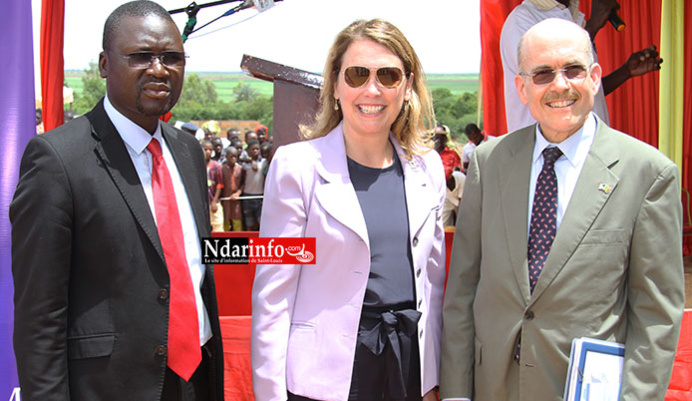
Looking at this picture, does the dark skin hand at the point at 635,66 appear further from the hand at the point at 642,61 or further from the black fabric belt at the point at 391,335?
the black fabric belt at the point at 391,335

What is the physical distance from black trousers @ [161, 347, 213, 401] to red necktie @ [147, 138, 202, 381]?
3 cm

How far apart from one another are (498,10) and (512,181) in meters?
3.37

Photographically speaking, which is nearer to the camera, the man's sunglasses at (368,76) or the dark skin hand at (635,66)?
the man's sunglasses at (368,76)

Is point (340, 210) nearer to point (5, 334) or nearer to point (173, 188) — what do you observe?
point (173, 188)

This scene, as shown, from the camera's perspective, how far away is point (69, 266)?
5.49 feet

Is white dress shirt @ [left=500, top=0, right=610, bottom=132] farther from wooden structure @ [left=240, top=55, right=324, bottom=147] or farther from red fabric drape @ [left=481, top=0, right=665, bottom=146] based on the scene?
red fabric drape @ [left=481, top=0, right=665, bottom=146]

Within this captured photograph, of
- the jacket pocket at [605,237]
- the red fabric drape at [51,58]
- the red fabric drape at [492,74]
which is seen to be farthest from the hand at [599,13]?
the red fabric drape at [51,58]

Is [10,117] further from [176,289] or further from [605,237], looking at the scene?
[605,237]

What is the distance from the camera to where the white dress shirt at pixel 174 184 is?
188cm

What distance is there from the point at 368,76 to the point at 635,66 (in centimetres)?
237

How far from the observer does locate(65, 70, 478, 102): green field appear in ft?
217

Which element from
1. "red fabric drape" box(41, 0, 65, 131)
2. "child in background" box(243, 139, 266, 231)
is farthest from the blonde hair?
"child in background" box(243, 139, 266, 231)

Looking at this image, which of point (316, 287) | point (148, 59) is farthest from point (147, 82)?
point (316, 287)

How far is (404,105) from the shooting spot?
7.72 feet
